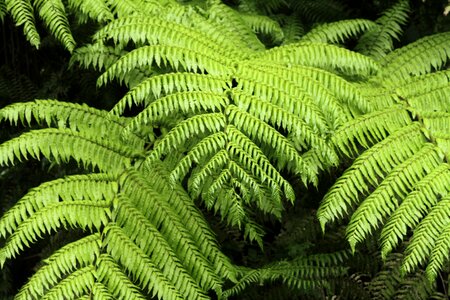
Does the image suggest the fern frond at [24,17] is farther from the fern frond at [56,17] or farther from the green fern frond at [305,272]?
the green fern frond at [305,272]

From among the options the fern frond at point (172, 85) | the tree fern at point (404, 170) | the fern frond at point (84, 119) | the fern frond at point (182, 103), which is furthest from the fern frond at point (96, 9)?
the tree fern at point (404, 170)

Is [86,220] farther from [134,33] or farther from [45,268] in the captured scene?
[134,33]

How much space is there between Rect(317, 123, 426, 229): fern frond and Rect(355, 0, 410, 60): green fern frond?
706 millimetres

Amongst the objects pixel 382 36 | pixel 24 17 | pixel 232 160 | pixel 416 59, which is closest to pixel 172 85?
pixel 232 160

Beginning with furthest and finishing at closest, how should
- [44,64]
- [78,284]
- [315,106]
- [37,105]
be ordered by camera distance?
[44,64] < [37,105] < [315,106] < [78,284]

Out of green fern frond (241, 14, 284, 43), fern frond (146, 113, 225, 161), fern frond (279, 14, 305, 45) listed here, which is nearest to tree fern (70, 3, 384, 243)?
fern frond (146, 113, 225, 161)

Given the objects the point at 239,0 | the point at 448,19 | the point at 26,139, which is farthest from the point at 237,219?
the point at 448,19

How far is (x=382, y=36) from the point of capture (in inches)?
122

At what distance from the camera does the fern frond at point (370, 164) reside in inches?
89.2

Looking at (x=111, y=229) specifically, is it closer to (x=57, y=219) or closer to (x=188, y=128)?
(x=57, y=219)

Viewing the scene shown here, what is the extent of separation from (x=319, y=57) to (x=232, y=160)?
0.67m

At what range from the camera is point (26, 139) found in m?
2.38

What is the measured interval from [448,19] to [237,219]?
1999 mm

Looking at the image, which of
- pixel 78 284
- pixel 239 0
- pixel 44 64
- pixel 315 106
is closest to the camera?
pixel 78 284
